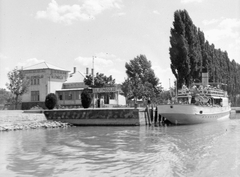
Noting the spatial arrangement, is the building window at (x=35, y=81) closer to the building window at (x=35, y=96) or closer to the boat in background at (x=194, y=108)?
the building window at (x=35, y=96)

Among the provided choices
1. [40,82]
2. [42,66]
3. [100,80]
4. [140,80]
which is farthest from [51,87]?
[140,80]

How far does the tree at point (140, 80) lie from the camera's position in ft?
189

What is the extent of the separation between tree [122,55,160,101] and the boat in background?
23.1 m

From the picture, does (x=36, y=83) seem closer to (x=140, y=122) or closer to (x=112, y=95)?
(x=112, y=95)

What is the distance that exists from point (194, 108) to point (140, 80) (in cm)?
3420

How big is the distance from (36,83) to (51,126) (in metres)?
25.0

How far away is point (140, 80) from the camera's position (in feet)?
202

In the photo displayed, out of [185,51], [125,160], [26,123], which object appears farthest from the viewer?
[185,51]

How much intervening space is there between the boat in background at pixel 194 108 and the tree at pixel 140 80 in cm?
2313

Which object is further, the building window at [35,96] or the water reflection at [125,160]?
the building window at [35,96]

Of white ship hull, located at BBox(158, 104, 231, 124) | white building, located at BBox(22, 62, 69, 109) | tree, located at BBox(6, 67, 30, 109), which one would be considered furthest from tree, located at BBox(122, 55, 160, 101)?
white ship hull, located at BBox(158, 104, 231, 124)

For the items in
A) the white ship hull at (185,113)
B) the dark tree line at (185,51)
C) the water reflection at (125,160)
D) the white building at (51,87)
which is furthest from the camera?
the white building at (51,87)

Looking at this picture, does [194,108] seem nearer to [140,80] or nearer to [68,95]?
[68,95]

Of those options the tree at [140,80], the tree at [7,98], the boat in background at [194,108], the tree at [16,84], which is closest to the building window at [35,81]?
the tree at [16,84]
